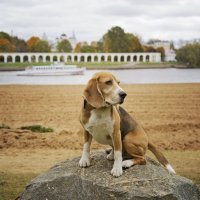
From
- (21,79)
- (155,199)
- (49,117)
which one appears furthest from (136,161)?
(21,79)

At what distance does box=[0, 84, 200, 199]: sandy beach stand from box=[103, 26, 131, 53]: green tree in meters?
1.27

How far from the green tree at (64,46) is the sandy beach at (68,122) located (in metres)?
1.43

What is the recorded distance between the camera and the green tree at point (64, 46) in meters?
10.9

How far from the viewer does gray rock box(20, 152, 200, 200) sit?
2912 millimetres

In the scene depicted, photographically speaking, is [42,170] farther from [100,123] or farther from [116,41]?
[116,41]

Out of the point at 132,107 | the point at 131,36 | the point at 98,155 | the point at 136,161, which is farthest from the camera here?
the point at 131,36

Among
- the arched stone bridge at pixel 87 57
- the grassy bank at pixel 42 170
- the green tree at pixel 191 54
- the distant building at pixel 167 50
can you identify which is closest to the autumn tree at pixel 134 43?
the arched stone bridge at pixel 87 57

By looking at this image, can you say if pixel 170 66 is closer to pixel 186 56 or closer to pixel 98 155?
pixel 186 56

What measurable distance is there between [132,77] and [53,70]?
2055mm

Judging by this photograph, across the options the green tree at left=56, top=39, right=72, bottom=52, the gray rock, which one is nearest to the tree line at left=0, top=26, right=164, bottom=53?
the green tree at left=56, top=39, right=72, bottom=52

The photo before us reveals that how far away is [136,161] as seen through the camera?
3.11 m

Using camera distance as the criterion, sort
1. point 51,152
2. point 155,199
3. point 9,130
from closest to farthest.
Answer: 1. point 155,199
2. point 51,152
3. point 9,130

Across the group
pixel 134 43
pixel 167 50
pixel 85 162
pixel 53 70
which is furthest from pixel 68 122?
pixel 85 162

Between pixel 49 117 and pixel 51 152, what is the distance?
1.92 m
